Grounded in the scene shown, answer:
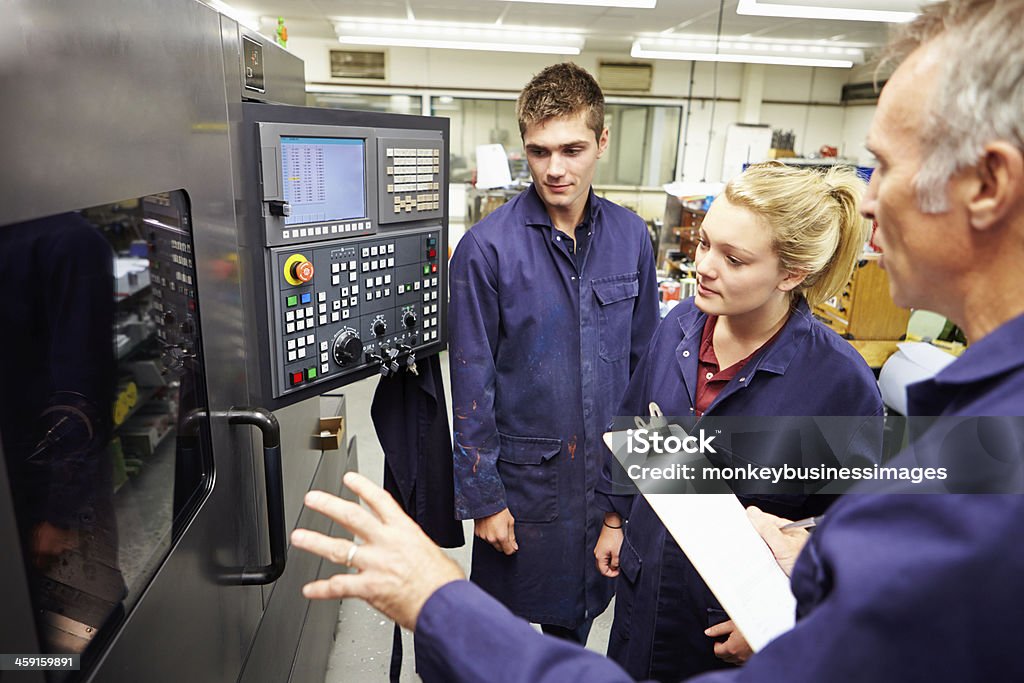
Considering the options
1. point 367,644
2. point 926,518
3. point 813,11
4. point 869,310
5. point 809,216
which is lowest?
point 367,644

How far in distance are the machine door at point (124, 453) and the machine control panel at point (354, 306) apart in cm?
17

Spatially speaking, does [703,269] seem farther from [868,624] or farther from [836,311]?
[836,311]

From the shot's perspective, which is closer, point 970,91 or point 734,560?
point 970,91

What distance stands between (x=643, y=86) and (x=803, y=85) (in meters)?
2.05

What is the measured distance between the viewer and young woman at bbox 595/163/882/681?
1153mm

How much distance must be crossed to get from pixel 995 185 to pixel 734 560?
1.94 feet

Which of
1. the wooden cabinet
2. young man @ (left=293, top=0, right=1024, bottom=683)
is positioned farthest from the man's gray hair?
the wooden cabinet

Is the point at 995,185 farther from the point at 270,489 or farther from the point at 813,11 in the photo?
the point at 813,11

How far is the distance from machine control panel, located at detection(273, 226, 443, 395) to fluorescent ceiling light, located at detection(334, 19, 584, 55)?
17.3 feet

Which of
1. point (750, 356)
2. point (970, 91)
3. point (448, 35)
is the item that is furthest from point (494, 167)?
point (448, 35)

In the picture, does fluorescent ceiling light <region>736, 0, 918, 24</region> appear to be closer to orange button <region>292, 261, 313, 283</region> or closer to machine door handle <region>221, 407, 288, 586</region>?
orange button <region>292, 261, 313, 283</region>

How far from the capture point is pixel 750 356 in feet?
4.03

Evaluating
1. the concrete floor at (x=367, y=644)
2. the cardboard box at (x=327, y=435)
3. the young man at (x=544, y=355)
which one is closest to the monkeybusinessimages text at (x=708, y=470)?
the young man at (x=544, y=355)

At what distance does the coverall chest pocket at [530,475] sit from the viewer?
61.6 inches
